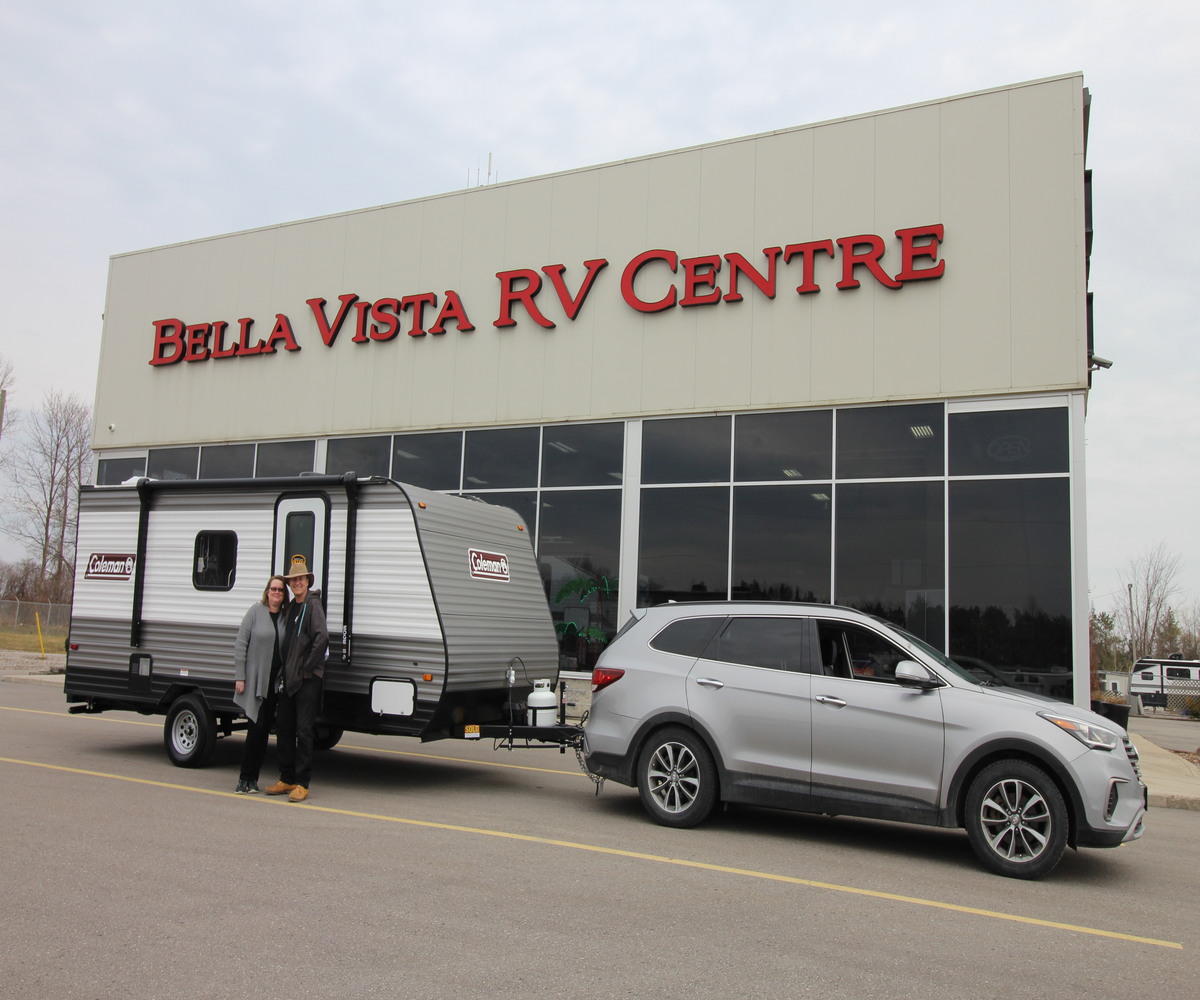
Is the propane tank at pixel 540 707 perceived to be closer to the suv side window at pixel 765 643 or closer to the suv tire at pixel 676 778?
the suv tire at pixel 676 778

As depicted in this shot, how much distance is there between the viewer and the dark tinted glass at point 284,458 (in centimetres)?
2056

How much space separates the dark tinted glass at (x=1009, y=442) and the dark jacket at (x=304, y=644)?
9.79 metres

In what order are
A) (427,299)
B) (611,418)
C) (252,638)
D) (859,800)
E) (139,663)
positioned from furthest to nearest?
1. (427,299)
2. (611,418)
3. (139,663)
4. (252,638)
5. (859,800)

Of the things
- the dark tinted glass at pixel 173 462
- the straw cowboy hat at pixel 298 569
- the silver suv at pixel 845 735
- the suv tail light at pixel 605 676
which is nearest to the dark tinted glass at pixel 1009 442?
the silver suv at pixel 845 735

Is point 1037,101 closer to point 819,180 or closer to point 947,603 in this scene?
point 819,180

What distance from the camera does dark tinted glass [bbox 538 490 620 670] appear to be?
17.1m

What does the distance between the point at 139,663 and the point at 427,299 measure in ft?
34.9

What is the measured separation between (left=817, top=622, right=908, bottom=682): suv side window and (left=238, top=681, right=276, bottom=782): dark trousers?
5010 millimetres

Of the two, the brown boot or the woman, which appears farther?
the woman

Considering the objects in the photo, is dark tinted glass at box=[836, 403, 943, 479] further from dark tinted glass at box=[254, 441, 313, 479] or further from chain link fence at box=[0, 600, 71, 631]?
chain link fence at box=[0, 600, 71, 631]

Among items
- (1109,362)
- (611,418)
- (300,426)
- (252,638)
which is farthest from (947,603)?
(300,426)

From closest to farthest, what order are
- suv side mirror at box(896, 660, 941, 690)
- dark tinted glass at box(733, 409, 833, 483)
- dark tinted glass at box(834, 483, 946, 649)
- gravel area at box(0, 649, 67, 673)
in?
1. suv side mirror at box(896, 660, 941, 690)
2. dark tinted glass at box(834, 483, 946, 649)
3. dark tinted glass at box(733, 409, 833, 483)
4. gravel area at box(0, 649, 67, 673)

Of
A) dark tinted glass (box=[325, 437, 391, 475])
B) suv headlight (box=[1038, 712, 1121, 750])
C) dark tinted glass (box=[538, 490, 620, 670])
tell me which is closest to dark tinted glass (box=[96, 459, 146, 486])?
dark tinted glass (box=[325, 437, 391, 475])

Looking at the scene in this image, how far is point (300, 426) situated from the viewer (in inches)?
813
